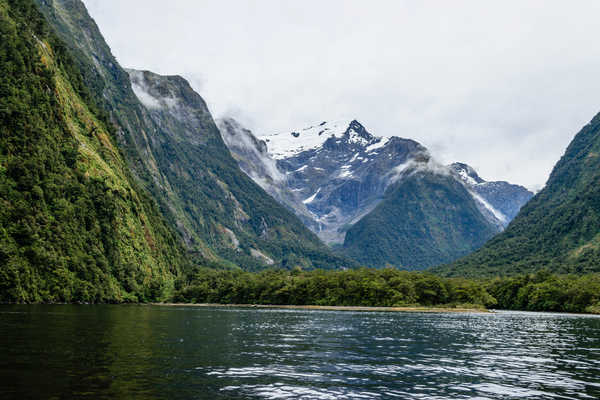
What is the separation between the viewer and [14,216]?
180 meters

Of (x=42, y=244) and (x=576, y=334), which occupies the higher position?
(x=42, y=244)

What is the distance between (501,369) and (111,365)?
129ft

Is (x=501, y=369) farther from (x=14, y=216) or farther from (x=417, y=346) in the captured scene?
(x=14, y=216)

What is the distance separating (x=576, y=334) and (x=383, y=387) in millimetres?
73294

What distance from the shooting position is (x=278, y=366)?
52.5 metres

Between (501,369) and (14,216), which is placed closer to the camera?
(501,369)

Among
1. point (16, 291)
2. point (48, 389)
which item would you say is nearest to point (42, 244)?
point (16, 291)

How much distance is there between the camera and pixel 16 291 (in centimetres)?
16150

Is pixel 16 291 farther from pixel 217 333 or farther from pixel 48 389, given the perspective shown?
pixel 48 389

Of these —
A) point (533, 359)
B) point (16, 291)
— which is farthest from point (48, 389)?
point (16, 291)

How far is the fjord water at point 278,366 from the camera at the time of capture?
38375mm

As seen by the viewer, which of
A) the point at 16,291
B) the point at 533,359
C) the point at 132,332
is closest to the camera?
the point at 533,359

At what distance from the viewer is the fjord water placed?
38.4 m

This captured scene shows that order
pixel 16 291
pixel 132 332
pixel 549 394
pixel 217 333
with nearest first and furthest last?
pixel 549 394 < pixel 132 332 < pixel 217 333 < pixel 16 291
